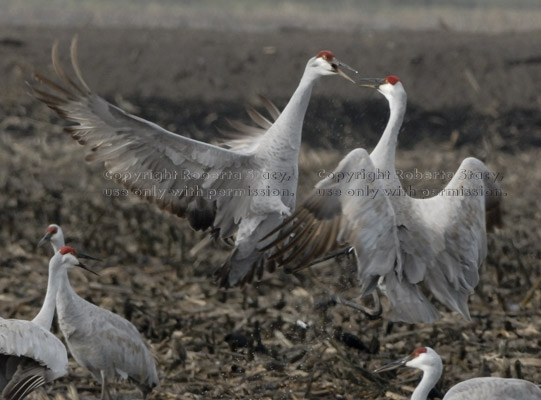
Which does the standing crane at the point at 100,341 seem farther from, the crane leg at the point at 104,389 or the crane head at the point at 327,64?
the crane head at the point at 327,64

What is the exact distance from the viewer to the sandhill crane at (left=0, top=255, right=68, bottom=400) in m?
5.91

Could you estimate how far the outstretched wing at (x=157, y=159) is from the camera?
6.89 metres

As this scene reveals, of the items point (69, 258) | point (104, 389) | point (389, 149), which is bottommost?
point (104, 389)

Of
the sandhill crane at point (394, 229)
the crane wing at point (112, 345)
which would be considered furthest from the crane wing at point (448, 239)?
the crane wing at point (112, 345)

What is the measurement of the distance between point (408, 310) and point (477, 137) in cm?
852

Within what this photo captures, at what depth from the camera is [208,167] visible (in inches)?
283

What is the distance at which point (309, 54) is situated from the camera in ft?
55.9

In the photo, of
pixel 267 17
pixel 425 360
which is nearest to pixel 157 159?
pixel 425 360

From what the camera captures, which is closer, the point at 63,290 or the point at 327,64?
the point at 63,290

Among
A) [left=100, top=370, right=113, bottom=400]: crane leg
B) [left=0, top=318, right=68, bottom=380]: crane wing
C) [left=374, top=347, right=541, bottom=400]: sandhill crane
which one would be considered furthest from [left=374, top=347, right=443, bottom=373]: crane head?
[left=0, top=318, right=68, bottom=380]: crane wing

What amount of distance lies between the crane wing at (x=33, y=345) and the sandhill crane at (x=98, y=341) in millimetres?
503

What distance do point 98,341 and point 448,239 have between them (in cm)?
205

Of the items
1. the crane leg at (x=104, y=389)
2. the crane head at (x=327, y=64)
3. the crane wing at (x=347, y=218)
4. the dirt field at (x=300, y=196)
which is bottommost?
the crane leg at (x=104, y=389)

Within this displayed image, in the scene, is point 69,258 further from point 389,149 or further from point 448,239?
point 448,239
